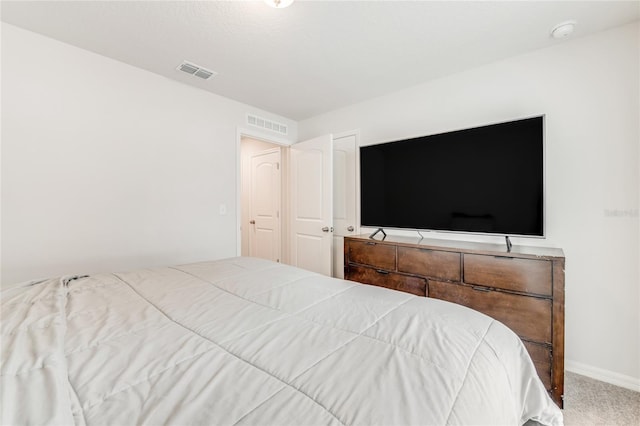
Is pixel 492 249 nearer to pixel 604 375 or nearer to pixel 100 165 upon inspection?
pixel 604 375

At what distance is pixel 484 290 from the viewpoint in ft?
6.52

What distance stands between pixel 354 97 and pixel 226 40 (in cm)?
159

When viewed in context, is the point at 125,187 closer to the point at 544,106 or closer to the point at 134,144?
the point at 134,144

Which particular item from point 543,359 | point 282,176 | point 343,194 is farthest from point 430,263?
point 282,176

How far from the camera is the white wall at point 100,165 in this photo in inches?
77.0

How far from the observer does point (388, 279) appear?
97.8 inches

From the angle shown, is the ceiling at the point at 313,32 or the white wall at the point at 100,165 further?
the white wall at the point at 100,165

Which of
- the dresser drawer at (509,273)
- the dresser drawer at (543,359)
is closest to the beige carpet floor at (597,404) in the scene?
the dresser drawer at (543,359)

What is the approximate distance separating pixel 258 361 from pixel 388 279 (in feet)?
6.32

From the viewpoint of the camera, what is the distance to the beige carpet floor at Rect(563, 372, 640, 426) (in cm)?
159

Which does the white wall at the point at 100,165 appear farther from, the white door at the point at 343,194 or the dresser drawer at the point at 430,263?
the dresser drawer at the point at 430,263

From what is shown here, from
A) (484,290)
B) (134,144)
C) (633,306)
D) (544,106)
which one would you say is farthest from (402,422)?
(134,144)

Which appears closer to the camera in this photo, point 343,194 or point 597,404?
point 597,404

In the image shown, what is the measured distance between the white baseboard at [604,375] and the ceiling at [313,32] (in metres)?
2.50
